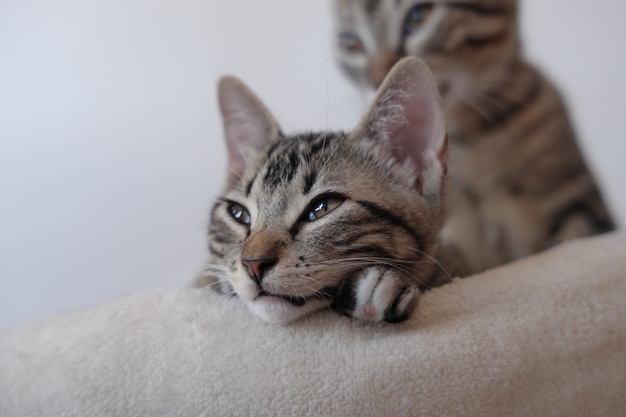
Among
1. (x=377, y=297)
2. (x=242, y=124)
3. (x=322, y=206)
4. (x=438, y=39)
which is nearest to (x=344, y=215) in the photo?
(x=322, y=206)

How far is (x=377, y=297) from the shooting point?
68 cm

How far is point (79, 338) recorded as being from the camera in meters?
0.75

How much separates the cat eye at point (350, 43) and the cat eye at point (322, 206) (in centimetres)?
69

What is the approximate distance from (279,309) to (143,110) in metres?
0.97

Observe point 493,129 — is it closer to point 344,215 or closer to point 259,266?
point 344,215

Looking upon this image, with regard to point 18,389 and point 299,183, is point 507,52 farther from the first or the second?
point 18,389

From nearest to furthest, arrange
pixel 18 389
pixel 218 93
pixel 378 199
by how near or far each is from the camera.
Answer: pixel 18 389, pixel 378 199, pixel 218 93

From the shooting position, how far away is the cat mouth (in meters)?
0.71

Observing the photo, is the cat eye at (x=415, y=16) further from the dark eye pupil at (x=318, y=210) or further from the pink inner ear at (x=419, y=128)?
the dark eye pupil at (x=318, y=210)

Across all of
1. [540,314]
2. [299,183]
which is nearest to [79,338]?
[299,183]

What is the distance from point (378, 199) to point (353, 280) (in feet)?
0.54

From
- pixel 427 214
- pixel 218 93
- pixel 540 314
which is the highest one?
pixel 218 93

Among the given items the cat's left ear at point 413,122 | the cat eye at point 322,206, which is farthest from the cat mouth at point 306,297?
the cat's left ear at point 413,122

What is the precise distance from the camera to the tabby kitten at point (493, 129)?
1.29m
